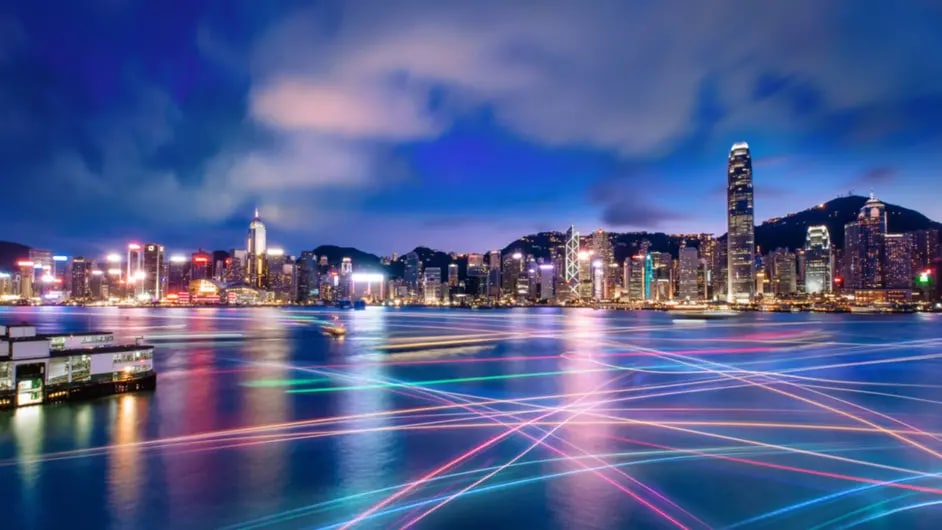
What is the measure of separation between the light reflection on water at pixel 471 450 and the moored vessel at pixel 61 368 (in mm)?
1052

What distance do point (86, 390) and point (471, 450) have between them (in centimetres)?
1864

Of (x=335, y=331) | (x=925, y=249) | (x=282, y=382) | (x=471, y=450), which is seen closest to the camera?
(x=471, y=450)

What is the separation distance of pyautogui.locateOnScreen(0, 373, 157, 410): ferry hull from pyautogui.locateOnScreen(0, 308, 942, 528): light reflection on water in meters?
Answer: 0.81

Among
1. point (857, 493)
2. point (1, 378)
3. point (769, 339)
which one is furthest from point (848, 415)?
point (769, 339)

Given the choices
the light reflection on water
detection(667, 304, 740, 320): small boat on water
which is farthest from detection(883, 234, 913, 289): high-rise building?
the light reflection on water

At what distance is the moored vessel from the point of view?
2181 cm

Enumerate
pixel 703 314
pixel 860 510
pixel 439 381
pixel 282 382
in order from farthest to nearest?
pixel 703 314
pixel 282 382
pixel 439 381
pixel 860 510

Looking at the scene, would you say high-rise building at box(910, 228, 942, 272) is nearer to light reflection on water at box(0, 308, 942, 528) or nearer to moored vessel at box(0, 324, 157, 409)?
light reflection on water at box(0, 308, 942, 528)

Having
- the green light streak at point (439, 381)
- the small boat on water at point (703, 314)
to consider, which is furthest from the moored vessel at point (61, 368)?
the small boat on water at point (703, 314)

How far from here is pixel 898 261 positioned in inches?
7712

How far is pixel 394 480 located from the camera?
505 inches

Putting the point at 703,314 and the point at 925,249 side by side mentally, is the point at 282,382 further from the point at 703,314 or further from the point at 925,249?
the point at 925,249

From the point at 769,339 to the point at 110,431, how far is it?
59.2 meters

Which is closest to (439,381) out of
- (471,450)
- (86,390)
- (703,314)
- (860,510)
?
(471,450)
